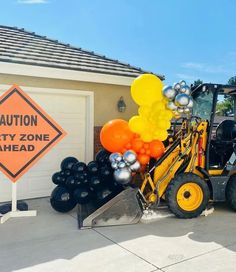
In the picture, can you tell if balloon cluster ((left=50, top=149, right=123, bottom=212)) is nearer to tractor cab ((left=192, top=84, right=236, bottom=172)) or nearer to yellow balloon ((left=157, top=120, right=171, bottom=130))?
yellow balloon ((left=157, top=120, right=171, bottom=130))

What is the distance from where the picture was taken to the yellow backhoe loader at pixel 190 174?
513cm

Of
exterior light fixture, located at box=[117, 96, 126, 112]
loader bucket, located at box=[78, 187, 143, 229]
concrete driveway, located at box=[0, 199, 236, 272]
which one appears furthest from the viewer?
exterior light fixture, located at box=[117, 96, 126, 112]

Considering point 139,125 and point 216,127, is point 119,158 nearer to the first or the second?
point 139,125

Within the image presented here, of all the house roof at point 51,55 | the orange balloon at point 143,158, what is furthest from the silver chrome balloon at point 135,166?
the house roof at point 51,55

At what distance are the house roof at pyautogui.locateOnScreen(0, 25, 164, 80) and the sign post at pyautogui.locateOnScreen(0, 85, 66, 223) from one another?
1.31 metres

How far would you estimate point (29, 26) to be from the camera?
412 inches

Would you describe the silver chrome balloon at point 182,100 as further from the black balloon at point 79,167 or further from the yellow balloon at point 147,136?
the black balloon at point 79,167

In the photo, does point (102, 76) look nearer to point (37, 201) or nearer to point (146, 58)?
point (37, 201)

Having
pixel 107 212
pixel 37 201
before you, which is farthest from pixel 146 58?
pixel 107 212

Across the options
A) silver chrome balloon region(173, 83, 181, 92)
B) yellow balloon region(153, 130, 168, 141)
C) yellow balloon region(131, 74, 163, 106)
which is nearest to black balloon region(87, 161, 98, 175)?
yellow balloon region(153, 130, 168, 141)

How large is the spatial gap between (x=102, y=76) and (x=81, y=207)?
3147 millimetres

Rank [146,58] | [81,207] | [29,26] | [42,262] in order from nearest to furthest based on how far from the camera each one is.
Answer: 1. [42,262]
2. [81,207]
3. [29,26]
4. [146,58]

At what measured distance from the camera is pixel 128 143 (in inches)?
221

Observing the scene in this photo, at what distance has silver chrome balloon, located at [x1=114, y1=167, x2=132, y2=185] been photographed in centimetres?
530
